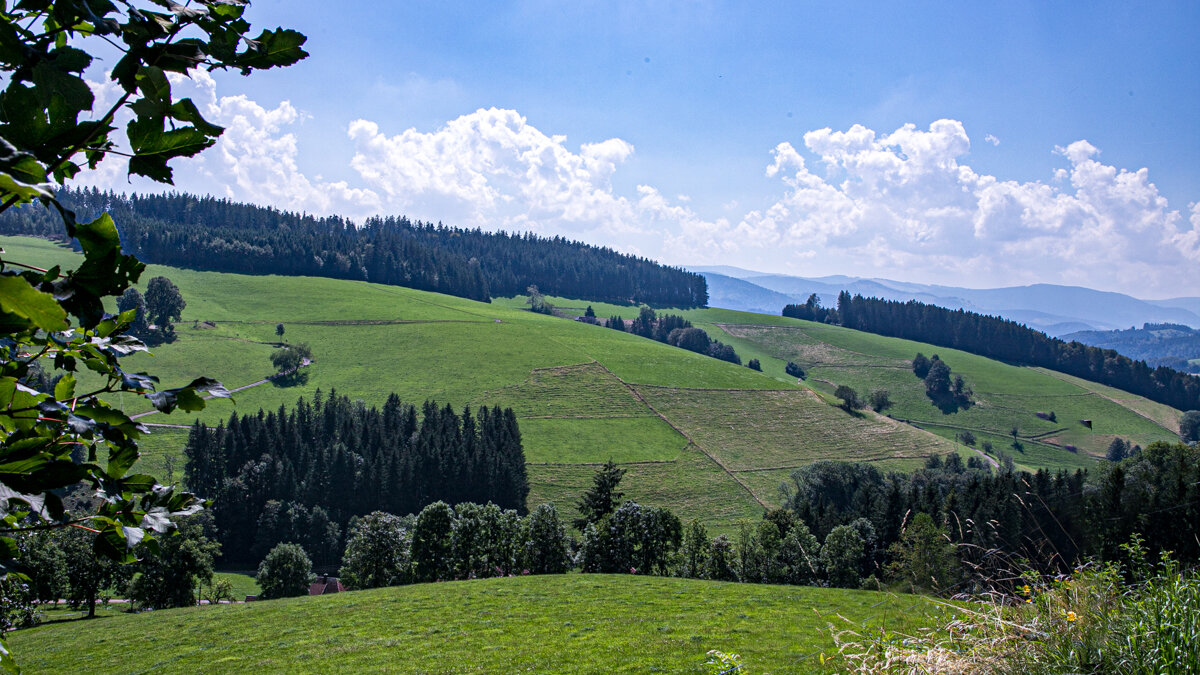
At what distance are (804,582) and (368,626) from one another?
44.4 m

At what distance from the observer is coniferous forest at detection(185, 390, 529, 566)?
75938mm

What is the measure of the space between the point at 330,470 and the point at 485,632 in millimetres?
66824

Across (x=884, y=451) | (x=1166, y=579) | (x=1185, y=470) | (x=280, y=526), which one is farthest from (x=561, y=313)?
(x=1166, y=579)

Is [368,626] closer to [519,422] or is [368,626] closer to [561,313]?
[519,422]

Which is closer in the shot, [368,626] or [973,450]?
[368,626]

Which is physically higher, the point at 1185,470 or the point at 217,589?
the point at 1185,470

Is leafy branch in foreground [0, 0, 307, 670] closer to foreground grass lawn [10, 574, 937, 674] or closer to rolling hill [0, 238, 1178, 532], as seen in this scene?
foreground grass lawn [10, 574, 937, 674]

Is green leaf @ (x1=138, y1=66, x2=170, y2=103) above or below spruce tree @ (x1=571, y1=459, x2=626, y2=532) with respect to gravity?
above

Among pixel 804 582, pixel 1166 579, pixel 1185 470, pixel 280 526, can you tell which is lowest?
pixel 280 526

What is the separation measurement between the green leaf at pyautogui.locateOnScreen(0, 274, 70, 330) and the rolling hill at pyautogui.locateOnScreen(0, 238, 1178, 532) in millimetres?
78831

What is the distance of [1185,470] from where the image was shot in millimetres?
36625

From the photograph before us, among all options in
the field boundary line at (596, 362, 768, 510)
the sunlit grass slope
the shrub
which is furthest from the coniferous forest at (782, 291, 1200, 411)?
the shrub

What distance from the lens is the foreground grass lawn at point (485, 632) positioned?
18.3 meters

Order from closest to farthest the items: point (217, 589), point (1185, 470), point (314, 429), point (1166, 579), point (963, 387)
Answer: point (1166, 579) < point (1185, 470) < point (217, 589) < point (314, 429) < point (963, 387)
